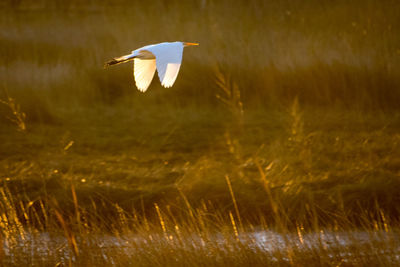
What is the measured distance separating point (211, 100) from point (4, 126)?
2.38 meters

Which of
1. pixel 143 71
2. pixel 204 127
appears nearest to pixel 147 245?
pixel 143 71

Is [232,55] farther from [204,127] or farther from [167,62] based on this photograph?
[167,62]

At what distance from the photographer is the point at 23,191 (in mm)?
4750

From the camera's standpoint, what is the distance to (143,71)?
13.7 feet

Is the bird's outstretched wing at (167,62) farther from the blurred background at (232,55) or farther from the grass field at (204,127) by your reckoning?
the blurred background at (232,55)

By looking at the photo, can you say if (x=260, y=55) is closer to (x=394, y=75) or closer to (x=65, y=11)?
(x=394, y=75)

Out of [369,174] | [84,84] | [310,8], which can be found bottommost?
[369,174]

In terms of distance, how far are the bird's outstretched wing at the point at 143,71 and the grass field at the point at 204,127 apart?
0.56 meters

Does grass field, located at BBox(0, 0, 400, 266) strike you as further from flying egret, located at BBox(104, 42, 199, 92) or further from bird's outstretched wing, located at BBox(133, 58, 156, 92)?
bird's outstretched wing, located at BBox(133, 58, 156, 92)

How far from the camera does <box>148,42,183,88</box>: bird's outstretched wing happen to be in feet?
11.7

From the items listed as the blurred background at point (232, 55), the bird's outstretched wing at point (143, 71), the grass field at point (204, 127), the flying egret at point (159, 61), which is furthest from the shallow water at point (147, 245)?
the blurred background at point (232, 55)

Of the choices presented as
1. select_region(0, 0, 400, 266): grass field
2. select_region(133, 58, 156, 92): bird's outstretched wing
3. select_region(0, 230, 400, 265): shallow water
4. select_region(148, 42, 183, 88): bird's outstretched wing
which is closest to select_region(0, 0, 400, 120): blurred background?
select_region(0, 0, 400, 266): grass field

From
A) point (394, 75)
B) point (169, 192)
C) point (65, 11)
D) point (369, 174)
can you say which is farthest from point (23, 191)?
point (65, 11)

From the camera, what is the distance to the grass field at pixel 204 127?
12.1 feet
